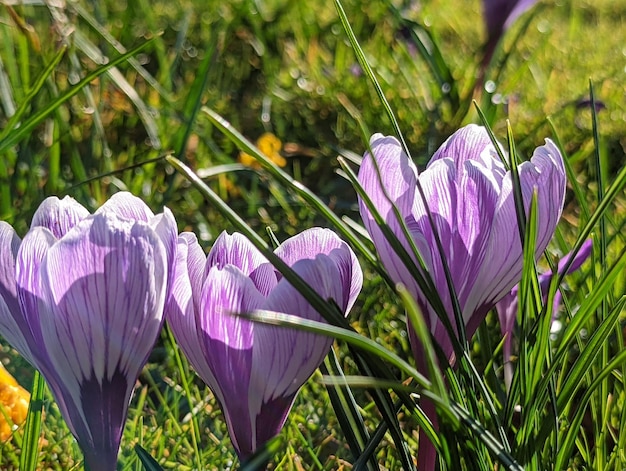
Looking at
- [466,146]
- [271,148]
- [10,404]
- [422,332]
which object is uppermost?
[271,148]

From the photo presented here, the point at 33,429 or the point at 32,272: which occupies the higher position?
the point at 32,272

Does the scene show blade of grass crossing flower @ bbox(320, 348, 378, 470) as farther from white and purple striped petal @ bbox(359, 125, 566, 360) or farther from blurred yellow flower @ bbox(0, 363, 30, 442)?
blurred yellow flower @ bbox(0, 363, 30, 442)

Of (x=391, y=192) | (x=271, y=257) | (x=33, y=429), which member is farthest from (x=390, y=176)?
(x=33, y=429)

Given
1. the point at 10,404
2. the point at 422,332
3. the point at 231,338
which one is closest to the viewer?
the point at 422,332

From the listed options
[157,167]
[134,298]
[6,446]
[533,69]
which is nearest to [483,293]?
[134,298]

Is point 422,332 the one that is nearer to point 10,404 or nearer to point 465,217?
point 465,217

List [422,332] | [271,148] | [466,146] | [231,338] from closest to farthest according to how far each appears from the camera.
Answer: [422,332]
[231,338]
[466,146]
[271,148]
